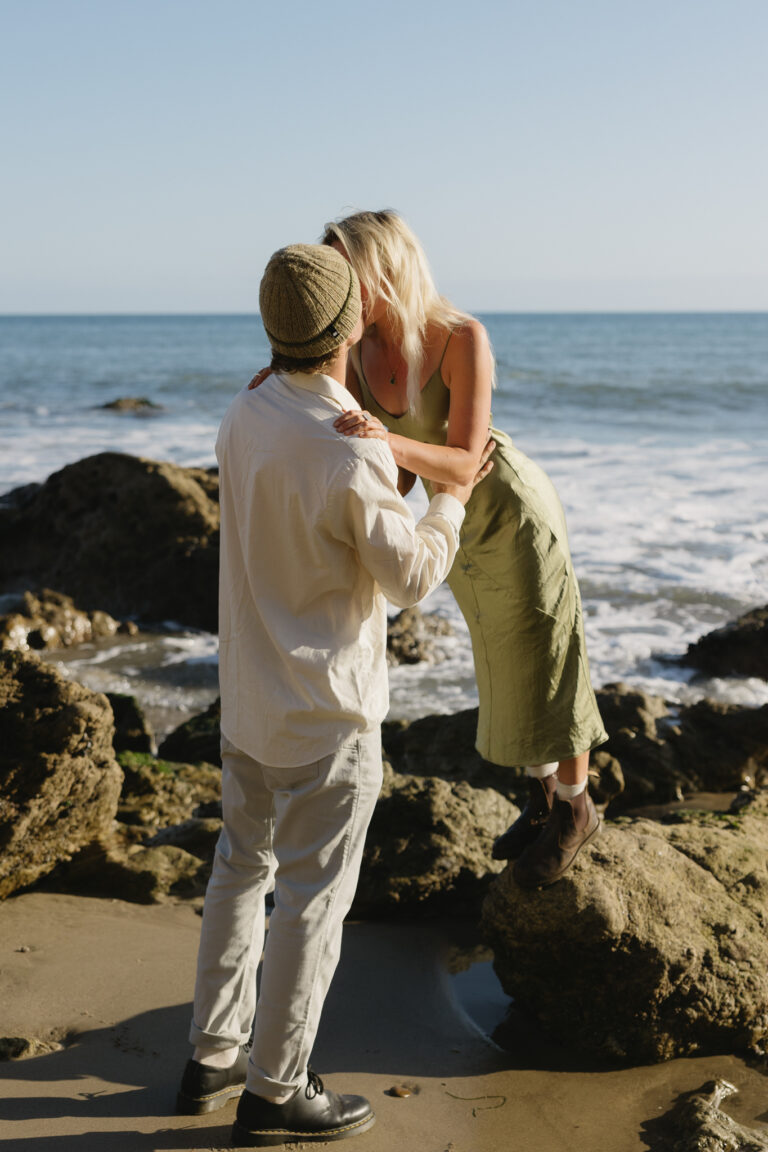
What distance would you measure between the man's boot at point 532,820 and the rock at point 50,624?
19.6 ft

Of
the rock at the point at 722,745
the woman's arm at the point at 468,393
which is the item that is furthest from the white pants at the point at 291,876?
the rock at the point at 722,745

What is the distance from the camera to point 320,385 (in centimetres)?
248

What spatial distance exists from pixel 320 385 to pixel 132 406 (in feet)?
94.4

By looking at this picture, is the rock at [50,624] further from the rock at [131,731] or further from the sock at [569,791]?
the sock at [569,791]

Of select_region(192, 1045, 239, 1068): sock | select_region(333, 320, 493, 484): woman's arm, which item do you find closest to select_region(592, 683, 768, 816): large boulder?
select_region(333, 320, 493, 484): woman's arm

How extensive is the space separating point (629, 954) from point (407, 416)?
1.83 meters

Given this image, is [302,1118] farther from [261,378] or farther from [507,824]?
[507,824]

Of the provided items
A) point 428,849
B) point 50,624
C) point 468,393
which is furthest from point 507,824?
point 50,624

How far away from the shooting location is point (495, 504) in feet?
10.8

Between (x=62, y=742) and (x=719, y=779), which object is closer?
(x=62, y=742)

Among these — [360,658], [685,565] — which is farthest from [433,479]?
[685,565]

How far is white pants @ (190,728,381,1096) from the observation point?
2584mm

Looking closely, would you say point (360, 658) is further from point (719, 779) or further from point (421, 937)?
point (719, 779)

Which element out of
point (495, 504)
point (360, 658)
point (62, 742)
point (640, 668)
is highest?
point (495, 504)
